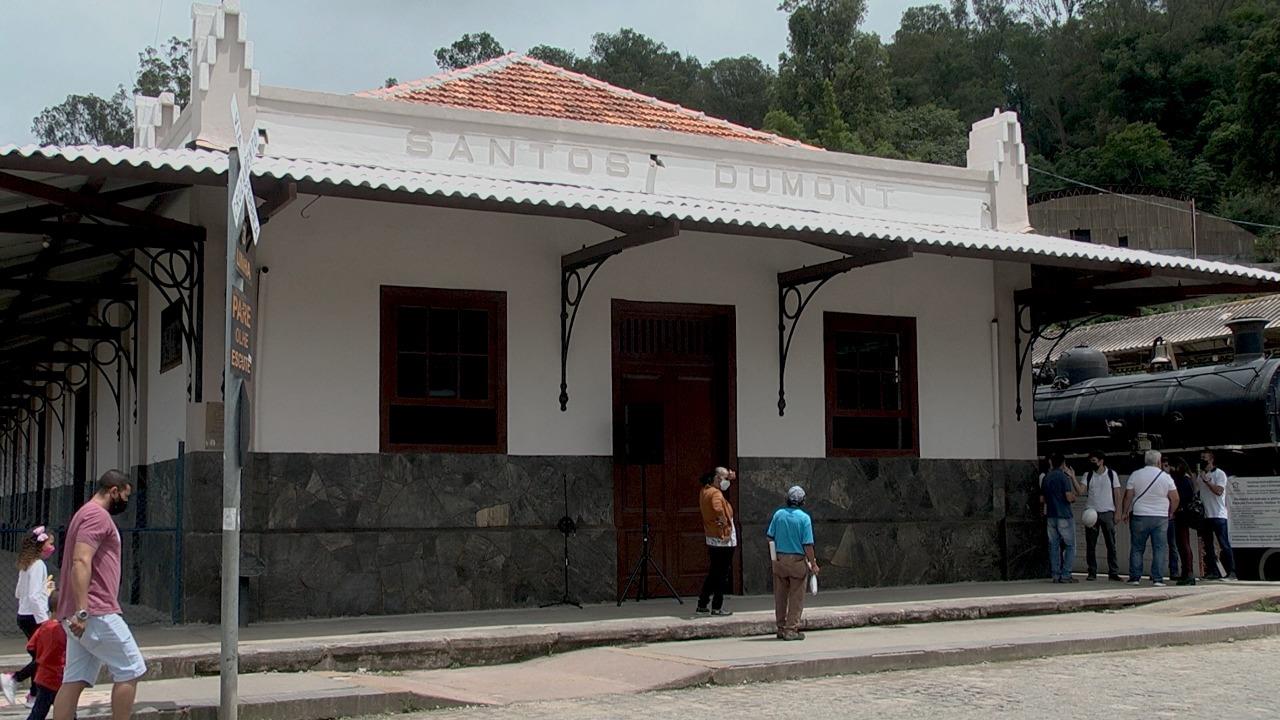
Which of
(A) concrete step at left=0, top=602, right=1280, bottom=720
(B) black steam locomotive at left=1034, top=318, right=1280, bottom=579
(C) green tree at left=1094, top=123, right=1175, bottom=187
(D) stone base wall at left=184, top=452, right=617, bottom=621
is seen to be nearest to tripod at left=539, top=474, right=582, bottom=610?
(D) stone base wall at left=184, top=452, right=617, bottom=621

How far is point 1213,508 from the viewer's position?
16766mm

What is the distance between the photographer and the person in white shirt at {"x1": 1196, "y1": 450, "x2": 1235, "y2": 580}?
16.7m

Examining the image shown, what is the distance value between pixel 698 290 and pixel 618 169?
5.13ft

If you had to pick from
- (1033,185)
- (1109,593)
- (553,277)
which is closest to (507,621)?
(553,277)

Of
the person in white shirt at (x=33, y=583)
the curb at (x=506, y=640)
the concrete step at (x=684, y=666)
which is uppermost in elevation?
the person in white shirt at (x=33, y=583)

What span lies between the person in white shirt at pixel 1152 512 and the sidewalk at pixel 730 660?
1768 mm

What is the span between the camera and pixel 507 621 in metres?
12.6

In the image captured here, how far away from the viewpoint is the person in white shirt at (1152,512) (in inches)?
643

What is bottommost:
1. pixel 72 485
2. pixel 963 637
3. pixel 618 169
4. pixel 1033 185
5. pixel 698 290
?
pixel 963 637

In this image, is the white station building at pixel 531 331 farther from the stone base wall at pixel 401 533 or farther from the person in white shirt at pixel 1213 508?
the person in white shirt at pixel 1213 508

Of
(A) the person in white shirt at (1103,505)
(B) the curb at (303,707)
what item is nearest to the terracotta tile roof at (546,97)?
(A) the person in white shirt at (1103,505)

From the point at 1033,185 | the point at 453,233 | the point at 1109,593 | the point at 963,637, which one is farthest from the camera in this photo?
the point at 1033,185

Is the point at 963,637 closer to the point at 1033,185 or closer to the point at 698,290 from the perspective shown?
the point at 698,290

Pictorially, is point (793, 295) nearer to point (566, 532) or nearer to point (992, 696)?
point (566, 532)
